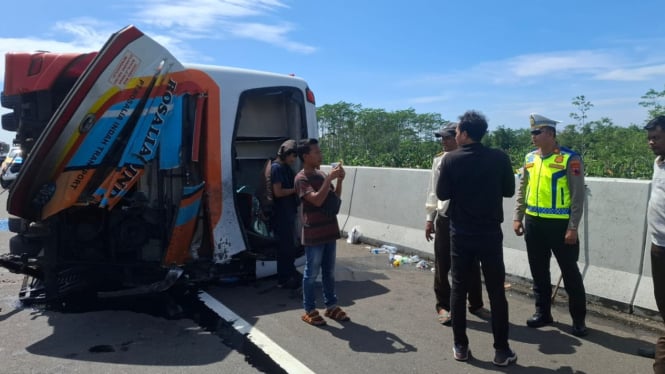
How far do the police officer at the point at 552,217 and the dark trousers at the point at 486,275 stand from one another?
3.11 ft

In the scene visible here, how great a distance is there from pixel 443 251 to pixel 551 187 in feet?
3.71

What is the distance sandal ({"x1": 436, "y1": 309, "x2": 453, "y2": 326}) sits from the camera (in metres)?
4.78

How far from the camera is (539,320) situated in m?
4.70

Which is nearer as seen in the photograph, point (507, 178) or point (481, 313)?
point (507, 178)

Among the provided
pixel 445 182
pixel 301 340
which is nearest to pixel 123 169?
pixel 301 340

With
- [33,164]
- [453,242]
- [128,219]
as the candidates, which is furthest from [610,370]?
[33,164]

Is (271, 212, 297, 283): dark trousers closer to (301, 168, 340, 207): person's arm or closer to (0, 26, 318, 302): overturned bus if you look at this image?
(0, 26, 318, 302): overturned bus

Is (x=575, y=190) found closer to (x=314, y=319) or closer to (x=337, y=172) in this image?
(x=337, y=172)

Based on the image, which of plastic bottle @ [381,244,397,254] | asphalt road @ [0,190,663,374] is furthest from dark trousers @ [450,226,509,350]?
plastic bottle @ [381,244,397,254]

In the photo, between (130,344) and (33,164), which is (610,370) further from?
(33,164)

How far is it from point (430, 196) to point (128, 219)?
302cm

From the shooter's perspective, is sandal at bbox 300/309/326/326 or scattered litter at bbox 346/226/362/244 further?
scattered litter at bbox 346/226/362/244

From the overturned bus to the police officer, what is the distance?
2918 millimetres

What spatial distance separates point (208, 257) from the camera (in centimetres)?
543
